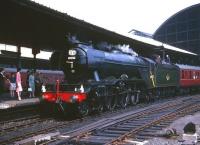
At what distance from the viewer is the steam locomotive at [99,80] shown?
13.1 m

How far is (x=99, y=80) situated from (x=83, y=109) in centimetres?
154

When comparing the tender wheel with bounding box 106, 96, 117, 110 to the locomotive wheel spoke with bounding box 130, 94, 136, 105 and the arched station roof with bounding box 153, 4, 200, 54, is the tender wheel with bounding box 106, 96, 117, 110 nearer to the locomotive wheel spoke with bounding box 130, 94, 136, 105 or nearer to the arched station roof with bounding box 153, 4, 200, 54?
the locomotive wheel spoke with bounding box 130, 94, 136, 105

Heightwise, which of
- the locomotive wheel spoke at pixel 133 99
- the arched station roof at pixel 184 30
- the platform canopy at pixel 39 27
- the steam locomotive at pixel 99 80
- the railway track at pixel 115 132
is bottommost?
the railway track at pixel 115 132

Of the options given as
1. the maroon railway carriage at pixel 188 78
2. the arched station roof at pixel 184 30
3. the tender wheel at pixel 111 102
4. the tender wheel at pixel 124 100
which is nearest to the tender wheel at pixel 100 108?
the tender wheel at pixel 111 102

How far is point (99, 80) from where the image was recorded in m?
14.1

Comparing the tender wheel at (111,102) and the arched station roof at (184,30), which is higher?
the arched station roof at (184,30)

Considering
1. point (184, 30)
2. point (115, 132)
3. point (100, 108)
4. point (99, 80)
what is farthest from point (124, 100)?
point (184, 30)

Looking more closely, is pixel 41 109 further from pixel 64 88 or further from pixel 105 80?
pixel 105 80

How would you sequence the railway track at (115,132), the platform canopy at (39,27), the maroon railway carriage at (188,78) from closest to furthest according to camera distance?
the railway track at (115,132) → the platform canopy at (39,27) → the maroon railway carriage at (188,78)

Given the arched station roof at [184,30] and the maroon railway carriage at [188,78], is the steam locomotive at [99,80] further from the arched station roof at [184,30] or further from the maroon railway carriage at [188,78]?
the arched station roof at [184,30]

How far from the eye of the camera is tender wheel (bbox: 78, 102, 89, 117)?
1302 cm

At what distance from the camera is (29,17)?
49.1ft

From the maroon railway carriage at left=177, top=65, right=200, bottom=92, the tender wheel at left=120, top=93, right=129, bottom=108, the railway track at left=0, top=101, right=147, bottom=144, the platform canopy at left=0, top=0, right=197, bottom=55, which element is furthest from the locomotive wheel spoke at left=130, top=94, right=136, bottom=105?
the maroon railway carriage at left=177, top=65, right=200, bottom=92

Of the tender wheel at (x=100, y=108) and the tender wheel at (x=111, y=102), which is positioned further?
the tender wheel at (x=111, y=102)
